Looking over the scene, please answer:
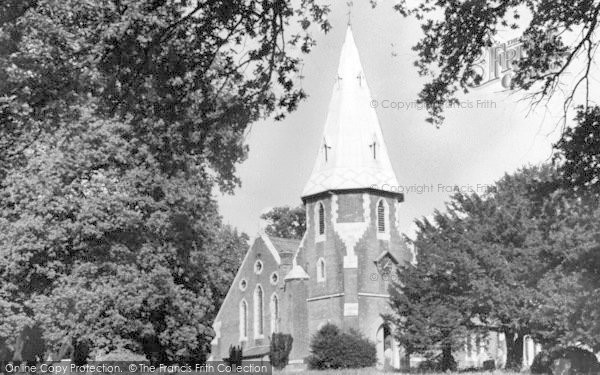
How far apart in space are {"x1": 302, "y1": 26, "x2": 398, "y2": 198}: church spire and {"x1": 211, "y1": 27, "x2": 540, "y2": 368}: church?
0.22 feet

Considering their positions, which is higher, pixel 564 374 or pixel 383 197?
pixel 383 197

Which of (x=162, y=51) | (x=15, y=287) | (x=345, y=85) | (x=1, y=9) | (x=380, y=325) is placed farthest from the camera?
(x=345, y=85)

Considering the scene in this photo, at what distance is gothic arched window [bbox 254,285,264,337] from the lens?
66.6 metres

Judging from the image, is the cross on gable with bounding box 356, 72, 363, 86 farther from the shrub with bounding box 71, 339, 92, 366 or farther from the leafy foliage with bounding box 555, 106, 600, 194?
the leafy foliage with bounding box 555, 106, 600, 194

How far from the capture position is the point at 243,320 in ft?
223

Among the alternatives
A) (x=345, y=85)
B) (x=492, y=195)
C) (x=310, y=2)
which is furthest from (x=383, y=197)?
(x=310, y=2)

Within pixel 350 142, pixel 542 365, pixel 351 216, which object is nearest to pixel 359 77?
pixel 350 142

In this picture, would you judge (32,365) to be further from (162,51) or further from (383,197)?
(383,197)

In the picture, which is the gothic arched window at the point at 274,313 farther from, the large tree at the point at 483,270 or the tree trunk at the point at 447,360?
the tree trunk at the point at 447,360

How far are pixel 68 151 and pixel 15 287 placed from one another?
4178 millimetres

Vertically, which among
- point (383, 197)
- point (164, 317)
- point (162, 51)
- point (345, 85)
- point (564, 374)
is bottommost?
point (564, 374)

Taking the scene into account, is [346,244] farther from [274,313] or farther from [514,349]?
[514,349]

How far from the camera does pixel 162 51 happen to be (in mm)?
11672

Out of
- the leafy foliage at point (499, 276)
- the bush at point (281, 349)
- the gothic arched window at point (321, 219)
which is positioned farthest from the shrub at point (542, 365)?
the gothic arched window at point (321, 219)
